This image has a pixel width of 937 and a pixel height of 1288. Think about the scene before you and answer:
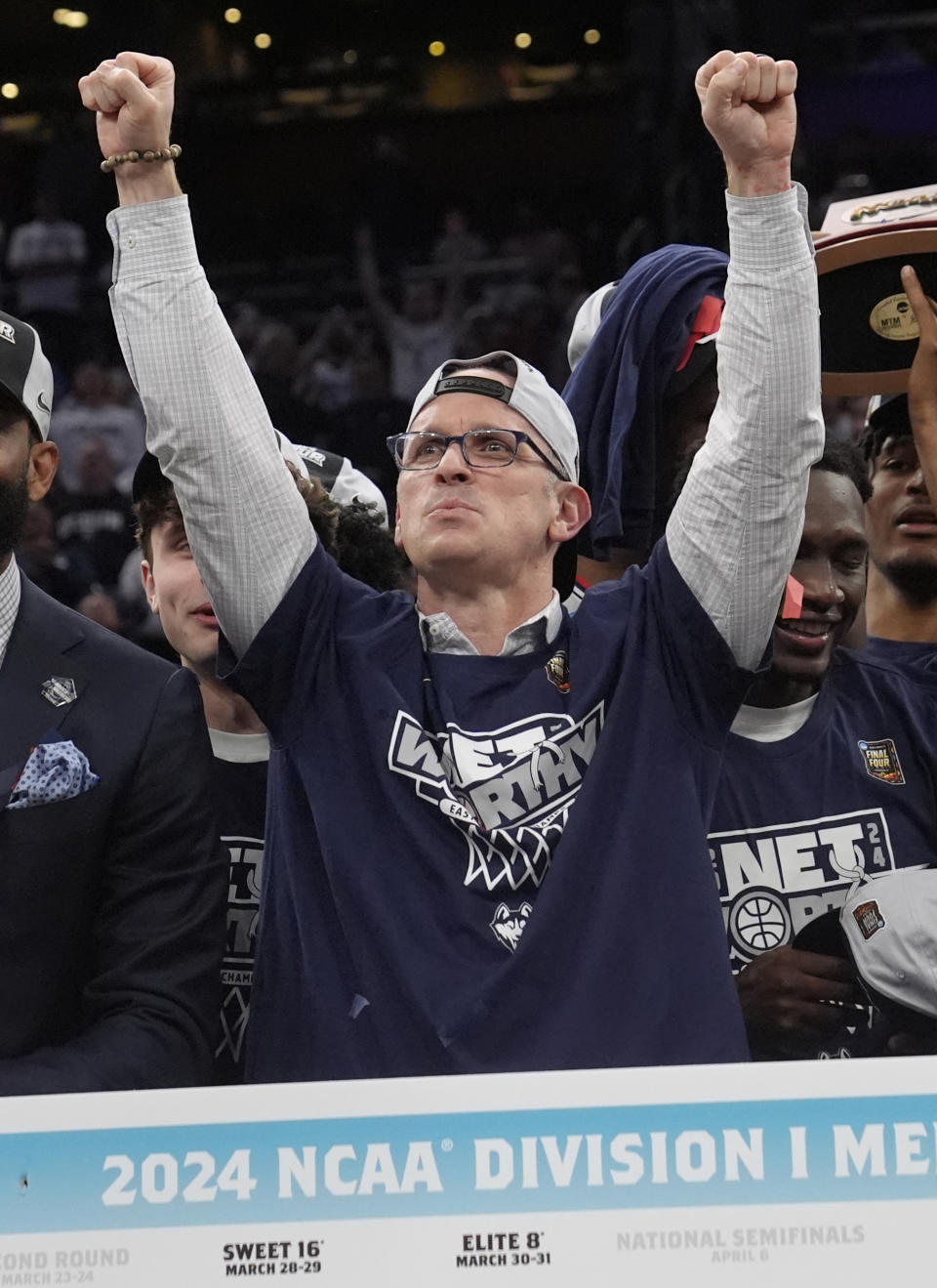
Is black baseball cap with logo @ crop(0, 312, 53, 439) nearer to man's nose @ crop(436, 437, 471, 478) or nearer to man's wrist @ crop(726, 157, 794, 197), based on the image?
man's nose @ crop(436, 437, 471, 478)

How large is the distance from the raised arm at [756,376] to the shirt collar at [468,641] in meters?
0.19

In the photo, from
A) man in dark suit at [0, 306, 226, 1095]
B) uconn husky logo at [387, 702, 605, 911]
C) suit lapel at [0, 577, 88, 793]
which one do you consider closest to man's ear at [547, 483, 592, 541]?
uconn husky logo at [387, 702, 605, 911]

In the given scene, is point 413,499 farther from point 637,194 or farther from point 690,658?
point 637,194

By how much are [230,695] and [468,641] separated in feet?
1.57

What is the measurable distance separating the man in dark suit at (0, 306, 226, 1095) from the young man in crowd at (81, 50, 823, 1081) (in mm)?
99

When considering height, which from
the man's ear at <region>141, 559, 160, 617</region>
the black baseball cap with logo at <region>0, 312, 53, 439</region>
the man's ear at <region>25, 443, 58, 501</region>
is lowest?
the man's ear at <region>141, 559, 160, 617</region>

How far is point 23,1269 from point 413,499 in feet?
3.35

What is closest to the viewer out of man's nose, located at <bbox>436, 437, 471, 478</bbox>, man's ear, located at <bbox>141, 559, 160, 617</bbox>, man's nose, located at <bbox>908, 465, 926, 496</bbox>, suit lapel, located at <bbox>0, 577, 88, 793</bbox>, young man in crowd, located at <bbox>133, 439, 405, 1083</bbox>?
suit lapel, located at <bbox>0, 577, 88, 793</bbox>

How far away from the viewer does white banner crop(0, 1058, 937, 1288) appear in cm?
154

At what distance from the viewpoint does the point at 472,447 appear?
220cm

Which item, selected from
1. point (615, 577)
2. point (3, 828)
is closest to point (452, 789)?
point (3, 828)

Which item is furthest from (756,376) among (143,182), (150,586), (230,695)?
(150,586)

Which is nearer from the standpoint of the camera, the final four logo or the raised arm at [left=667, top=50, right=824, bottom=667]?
the raised arm at [left=667, top=50, right=824, bottom=667]

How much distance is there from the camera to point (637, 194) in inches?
368
